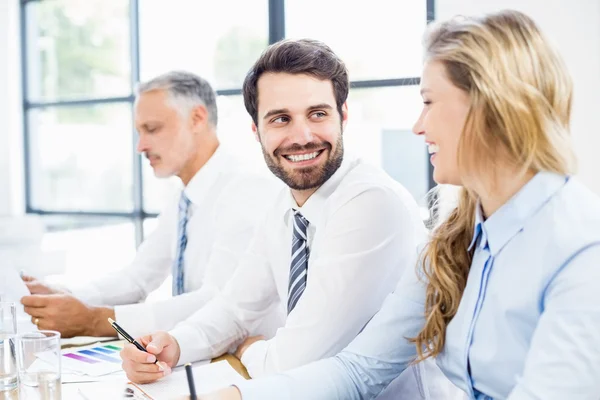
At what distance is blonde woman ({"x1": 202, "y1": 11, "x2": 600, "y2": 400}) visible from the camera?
3.31 feet

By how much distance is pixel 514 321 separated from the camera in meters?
1.12

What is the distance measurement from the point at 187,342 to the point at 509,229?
0.93 meters

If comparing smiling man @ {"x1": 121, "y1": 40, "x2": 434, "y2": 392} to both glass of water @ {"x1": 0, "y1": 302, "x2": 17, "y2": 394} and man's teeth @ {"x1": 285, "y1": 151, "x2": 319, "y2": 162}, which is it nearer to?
man's teeth @ {"x1": 285, "y1": 151, "x2": 319, "y2": 162}

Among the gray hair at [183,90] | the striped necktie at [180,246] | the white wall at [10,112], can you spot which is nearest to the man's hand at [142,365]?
the striped necktie at [180,246]

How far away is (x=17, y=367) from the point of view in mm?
1272

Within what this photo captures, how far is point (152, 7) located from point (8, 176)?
5.85 ft

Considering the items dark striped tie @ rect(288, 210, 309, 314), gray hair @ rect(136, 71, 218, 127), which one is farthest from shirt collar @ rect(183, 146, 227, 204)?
dark striped tie @ rect(288, 210, 309, 314)

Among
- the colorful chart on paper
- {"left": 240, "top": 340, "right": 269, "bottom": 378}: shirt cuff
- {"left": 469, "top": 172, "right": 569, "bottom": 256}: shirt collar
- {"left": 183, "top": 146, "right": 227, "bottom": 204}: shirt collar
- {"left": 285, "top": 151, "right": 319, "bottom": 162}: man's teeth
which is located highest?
{"left": 285, "top": 151, "right": 319, "bottom": 162}: man's teeth

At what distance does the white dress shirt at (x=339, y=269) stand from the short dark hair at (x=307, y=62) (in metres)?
0.24

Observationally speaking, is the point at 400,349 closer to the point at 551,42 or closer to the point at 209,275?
the point at 551,42

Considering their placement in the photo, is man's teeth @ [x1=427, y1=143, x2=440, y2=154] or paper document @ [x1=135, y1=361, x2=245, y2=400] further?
paper document @ [x1=135, y1=361, x2=245, y2=400]

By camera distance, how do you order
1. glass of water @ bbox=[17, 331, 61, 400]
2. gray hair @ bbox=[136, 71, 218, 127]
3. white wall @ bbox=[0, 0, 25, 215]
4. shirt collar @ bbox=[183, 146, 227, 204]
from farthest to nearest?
white wall @ bbox=[0, 0, 25, 215]
gray hair @ bbox=[136, 71, 218, 127]
shirt collar @ bbox=[183, 146, 227, 204]
glass of water @ bbox=[17, 331, 61, 400]

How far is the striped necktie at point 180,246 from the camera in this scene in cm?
250

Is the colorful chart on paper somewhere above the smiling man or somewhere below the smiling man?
below
